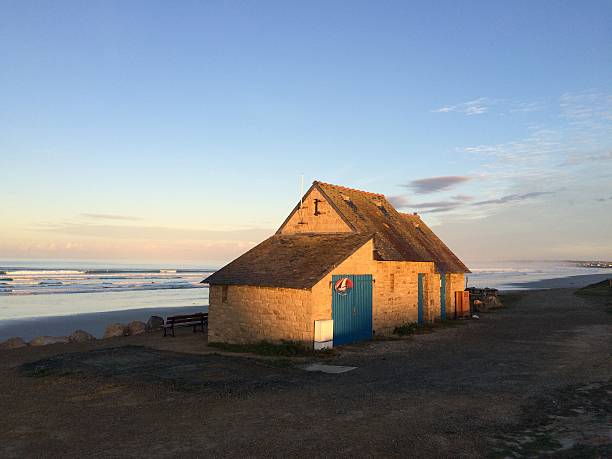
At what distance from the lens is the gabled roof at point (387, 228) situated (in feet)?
78.7

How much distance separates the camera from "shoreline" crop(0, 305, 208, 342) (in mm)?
26327

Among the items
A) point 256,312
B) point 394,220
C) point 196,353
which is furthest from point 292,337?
point 394,220

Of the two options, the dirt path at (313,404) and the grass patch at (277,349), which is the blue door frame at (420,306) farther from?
the grass patch at (277,349)

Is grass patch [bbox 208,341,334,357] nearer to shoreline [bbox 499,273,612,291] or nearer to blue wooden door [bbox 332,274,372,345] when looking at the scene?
blue wooden door [bbox 332,274,372,345]

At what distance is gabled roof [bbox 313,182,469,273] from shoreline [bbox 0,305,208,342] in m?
13.9

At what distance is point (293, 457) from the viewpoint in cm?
787

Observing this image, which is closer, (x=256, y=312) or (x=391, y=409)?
(x=391, y=409)

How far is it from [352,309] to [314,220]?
5509 millimetres

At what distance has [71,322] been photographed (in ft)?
99.9

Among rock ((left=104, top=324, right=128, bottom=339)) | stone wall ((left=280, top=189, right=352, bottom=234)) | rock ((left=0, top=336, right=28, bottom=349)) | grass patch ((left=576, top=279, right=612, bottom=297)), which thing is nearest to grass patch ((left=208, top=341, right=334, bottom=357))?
rock ((left=104, top=324, right=128, bottom=339))

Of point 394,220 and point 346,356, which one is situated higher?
point 394,220

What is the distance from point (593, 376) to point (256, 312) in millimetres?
11483

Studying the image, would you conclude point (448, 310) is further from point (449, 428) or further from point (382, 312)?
point (449, 428)

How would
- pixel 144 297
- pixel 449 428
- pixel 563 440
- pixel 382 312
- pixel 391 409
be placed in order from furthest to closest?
pixel 144 297
pixel 382 312
pixel 391 409
pixel 449 428
pixel 563 440
